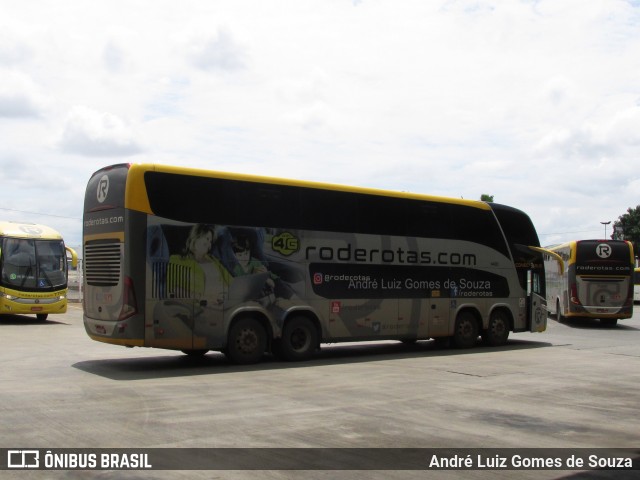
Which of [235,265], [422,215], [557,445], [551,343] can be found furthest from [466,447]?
[551,343]

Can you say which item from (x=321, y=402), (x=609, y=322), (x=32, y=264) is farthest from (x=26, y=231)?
(x=609, y=322)

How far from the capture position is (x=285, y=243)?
1533cm

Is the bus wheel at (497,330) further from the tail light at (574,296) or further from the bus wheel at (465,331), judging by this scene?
the tail light at (574,296)

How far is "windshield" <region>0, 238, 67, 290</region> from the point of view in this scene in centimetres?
2597

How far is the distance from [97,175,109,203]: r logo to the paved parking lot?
122 inches

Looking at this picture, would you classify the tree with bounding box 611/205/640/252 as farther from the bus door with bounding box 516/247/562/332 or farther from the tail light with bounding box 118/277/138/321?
the tail light with bounding box 118/277/138/321

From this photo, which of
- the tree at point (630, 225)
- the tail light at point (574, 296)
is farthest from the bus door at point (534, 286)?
the tree at point (630, 225)

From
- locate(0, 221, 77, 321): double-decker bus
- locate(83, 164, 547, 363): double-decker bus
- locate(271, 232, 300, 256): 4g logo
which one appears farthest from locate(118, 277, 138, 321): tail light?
locate(0, 221, 77, 321): double-decker bus

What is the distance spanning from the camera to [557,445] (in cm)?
805

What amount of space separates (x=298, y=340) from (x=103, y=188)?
16.0ft

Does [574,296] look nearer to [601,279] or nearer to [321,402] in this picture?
[601,279]

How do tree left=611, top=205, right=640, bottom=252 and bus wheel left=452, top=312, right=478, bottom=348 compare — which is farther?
tree left=611, top=205, right=640, bottom=252

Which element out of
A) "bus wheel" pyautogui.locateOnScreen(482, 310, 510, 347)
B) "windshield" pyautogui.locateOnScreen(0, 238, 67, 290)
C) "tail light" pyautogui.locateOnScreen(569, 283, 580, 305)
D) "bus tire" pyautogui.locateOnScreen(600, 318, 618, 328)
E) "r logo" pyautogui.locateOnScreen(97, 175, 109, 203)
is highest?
"r logo" pyautogui.locateOnScreen(97, 175, 109, 203)

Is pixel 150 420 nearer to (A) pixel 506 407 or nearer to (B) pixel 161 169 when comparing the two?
(A) pixel 506 407
